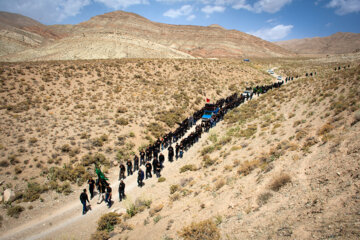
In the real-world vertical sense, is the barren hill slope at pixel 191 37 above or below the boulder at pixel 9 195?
above

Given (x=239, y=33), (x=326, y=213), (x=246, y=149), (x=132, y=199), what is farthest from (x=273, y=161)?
(x=239, y=33)

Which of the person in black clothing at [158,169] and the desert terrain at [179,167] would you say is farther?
the person in black clothing at [158,169]

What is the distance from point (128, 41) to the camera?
74750 mm

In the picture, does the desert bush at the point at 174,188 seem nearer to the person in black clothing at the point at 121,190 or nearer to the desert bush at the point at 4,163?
the person in black clothing at the point at 121,190

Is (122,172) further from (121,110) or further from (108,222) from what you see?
(121,110)

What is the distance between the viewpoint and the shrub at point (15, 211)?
11230 millimetres

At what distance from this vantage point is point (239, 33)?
16100 centimetres

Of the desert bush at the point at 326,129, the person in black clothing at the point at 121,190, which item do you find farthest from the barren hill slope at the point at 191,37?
the person in black clothing at the point at 121,190

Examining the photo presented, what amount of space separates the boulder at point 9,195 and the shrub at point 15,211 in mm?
789

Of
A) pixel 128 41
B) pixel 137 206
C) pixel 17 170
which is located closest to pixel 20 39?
pixel 128 41

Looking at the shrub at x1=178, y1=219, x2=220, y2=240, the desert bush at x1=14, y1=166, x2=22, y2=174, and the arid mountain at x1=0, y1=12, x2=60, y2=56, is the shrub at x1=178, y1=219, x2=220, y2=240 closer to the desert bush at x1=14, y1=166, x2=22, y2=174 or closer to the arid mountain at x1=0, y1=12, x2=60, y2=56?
the desert bush at x1=14, y1=166, x2=22, y2=174

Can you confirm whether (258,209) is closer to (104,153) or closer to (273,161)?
(273,161)

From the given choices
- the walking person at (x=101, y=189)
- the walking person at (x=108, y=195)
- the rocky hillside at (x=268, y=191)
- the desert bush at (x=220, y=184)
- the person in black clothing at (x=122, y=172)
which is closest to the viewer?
the rocky hillside at (x=268, y=191)

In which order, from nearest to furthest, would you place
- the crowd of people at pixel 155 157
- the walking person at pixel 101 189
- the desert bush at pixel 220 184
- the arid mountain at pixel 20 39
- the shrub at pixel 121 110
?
the desert bush at pixel 220 184 → the crowd of people at pixel 155 157 → the walking person at pixel 101 189 → the shrub at pixel 121 110 → the arid mountain at pixel 20 39
